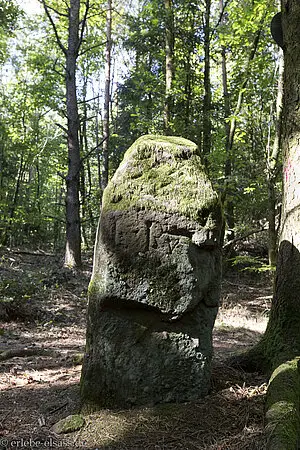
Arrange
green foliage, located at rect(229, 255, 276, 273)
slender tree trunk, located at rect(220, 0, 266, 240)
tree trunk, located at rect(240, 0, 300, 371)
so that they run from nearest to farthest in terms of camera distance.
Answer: tree trunk, located at rect(240, 0, 300, 371) → green foliage, located at rect(229, 255, 276, 273) → slender tree trunk, located at rect(220, 0, 266, 240)

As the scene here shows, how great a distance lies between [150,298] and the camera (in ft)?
10.6

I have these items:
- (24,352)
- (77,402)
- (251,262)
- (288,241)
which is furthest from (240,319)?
(77,402)

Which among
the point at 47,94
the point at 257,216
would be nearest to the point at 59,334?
the point at 257,216

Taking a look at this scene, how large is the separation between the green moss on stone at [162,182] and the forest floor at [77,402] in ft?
5.25

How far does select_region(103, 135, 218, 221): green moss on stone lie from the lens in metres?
3.36

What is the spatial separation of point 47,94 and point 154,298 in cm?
1421

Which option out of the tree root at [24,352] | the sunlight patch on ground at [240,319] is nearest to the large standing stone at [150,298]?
the tree root at [24,352]

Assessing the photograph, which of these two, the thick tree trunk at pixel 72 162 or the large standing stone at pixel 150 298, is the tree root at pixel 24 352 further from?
the thick tree trunk at pixel 72 162

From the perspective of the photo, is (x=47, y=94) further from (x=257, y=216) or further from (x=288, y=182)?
(x=288, y=182)

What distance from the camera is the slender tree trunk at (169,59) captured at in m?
11.5

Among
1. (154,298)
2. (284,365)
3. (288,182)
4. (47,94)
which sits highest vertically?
(47,94)

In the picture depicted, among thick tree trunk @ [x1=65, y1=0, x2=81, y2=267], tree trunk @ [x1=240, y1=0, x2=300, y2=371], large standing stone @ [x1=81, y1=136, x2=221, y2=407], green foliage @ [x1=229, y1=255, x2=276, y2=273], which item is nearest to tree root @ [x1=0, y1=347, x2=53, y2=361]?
large standing stone @ [x1=81, y1=136, x2=221, y2=407]

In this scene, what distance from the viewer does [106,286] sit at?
3213 millimetres

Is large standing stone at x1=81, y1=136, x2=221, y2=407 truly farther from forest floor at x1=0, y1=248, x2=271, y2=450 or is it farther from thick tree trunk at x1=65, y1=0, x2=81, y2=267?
thick tree trunk at x1=65, y1=0, x2=81, y2=267
